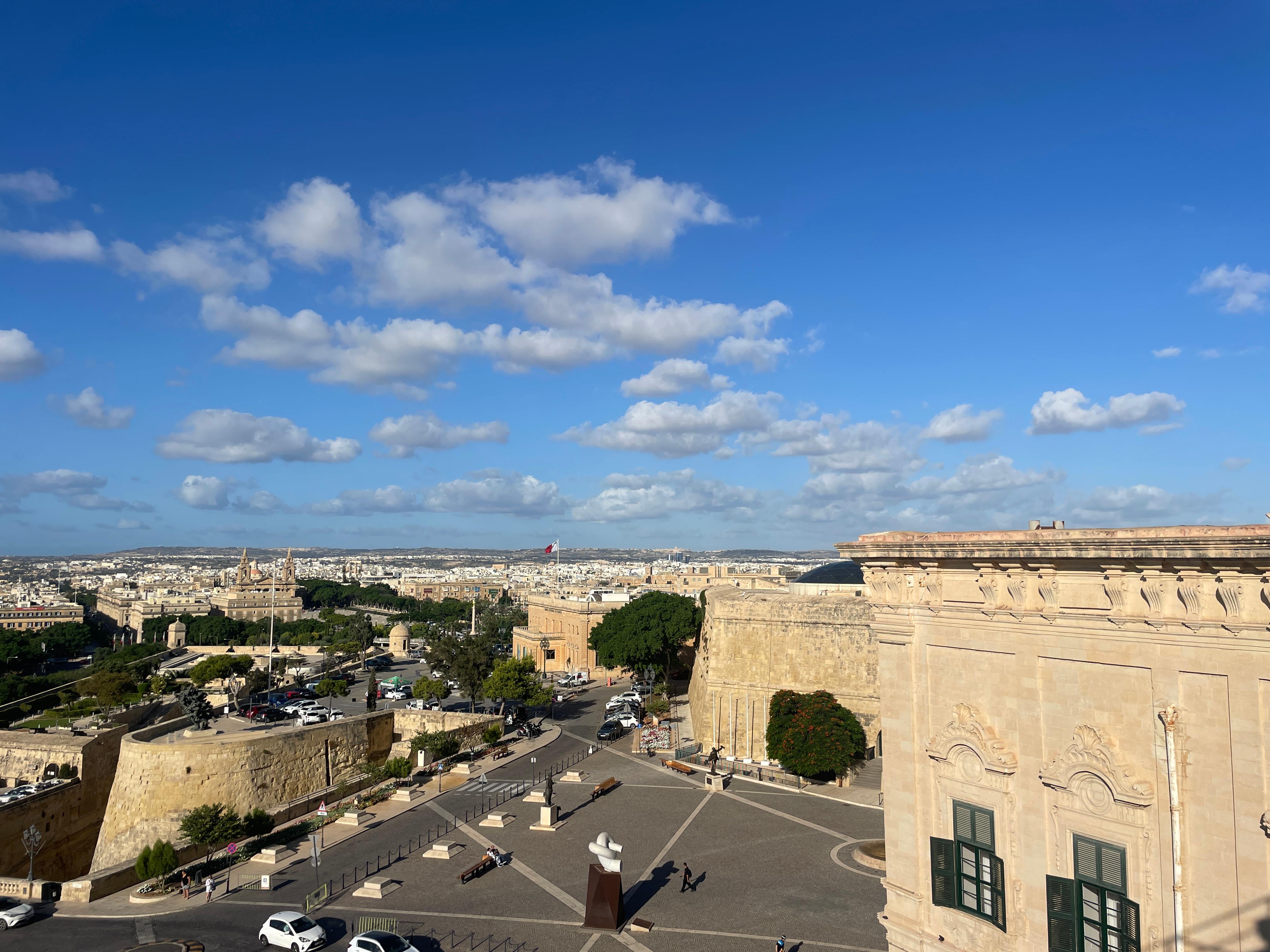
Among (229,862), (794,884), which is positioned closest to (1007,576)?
(794,884)

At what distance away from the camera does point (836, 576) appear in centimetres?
4422

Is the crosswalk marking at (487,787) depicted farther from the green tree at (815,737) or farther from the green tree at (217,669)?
the green tree at (217,669)

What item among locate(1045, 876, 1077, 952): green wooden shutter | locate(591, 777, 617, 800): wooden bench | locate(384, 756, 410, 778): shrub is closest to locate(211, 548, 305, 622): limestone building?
locate(384, 756, 410, 778): shrub

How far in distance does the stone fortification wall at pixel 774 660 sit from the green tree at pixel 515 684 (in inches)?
375

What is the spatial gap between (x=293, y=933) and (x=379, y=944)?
224cm

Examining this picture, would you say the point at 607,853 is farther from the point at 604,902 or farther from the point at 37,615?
the point at 37,615

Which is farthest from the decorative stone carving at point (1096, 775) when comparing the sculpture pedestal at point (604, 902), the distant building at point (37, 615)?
the distant building at point (37, 615)

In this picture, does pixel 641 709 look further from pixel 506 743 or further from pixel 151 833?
pixel 151 833

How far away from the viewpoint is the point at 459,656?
44.1 m

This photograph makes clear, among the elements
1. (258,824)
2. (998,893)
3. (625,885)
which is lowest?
(258,824)

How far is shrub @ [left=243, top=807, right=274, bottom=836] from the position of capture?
25969mm

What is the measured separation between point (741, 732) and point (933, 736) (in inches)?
1019

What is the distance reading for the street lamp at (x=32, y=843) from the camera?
24516 millimetres

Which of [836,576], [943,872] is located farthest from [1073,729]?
[836,576]
